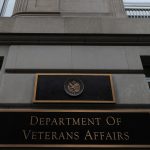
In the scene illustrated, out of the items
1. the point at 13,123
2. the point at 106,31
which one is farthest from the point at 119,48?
the point at 13,123

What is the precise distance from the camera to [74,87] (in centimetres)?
925

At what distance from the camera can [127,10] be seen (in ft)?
43.9

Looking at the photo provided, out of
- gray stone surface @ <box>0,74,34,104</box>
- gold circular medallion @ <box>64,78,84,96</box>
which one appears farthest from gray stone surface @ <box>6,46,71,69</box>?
gold circular medallion @ <box>64,78,84,96</box>

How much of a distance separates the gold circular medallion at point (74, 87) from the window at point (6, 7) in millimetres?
5411

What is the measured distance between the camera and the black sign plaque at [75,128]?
7.99 meters

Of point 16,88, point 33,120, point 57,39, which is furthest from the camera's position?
point 57,39

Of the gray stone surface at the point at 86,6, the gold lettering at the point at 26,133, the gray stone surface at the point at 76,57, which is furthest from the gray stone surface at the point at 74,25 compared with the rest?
the gold lettering at the point at 26,133

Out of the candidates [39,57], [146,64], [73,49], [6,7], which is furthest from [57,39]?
[6,7]

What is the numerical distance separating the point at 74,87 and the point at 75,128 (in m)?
1.48

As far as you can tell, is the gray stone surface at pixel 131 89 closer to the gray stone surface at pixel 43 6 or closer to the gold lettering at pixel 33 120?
the gold lettering at pixel 33 120

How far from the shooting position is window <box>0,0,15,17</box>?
515 inches

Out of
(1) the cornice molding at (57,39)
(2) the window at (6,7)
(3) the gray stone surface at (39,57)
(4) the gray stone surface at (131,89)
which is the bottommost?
(4) the gray stone surface at (131,89)

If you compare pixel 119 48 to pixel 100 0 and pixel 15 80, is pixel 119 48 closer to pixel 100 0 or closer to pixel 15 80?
pixel 100 0

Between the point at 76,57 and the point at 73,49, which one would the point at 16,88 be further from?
the point at 73,49
